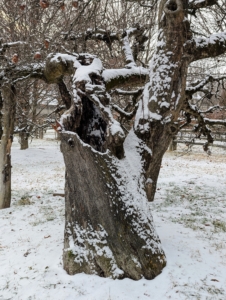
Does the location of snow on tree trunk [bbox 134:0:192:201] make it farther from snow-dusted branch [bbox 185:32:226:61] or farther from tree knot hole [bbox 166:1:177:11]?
snow-dusted branch [bbox 185:32:226:61]

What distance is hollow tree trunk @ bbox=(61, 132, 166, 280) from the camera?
10.2 ft

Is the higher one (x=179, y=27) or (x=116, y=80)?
(x=179, y=27)

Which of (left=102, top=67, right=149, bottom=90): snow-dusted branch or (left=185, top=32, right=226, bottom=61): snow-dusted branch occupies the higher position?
(left=185, top=32, right=226, bottom=61): snow-dusted branch

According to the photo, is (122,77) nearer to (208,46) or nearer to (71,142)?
(208,46)

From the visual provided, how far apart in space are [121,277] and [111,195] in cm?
99

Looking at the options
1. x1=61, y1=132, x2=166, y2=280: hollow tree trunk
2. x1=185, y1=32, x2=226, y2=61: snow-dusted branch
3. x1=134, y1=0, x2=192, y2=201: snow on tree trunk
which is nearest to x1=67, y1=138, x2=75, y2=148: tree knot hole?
x1=61, y1=132, x2=166, y2=280: hollow tree trunk

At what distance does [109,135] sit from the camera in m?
3.13

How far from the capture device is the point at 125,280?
3.07 metres

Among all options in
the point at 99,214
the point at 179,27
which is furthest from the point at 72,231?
the point at 179,27

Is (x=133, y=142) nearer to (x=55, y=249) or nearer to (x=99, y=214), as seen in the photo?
(x=99, y=214)

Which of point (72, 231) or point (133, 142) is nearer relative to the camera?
point (72, 231)

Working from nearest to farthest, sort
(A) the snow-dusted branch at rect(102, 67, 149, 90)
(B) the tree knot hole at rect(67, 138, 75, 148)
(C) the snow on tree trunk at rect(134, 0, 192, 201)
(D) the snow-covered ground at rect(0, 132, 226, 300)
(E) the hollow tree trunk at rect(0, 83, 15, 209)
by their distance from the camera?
(D) the snow-covered ground at rect(0, 132, 226, 300) < (B) the tree knot hole at rect(67, 138, 75, 148) < (C) the snow on tree trunk at rect(134, 0, 192, 201) < (A) the snow-dusted branch at rect(102, 67, 149, 90) < (E) the hollow tree trunk at rect(0, 83, 15, 209)

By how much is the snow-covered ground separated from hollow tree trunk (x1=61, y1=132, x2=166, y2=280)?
0.17 m

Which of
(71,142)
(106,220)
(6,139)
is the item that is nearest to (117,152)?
(71,142)
